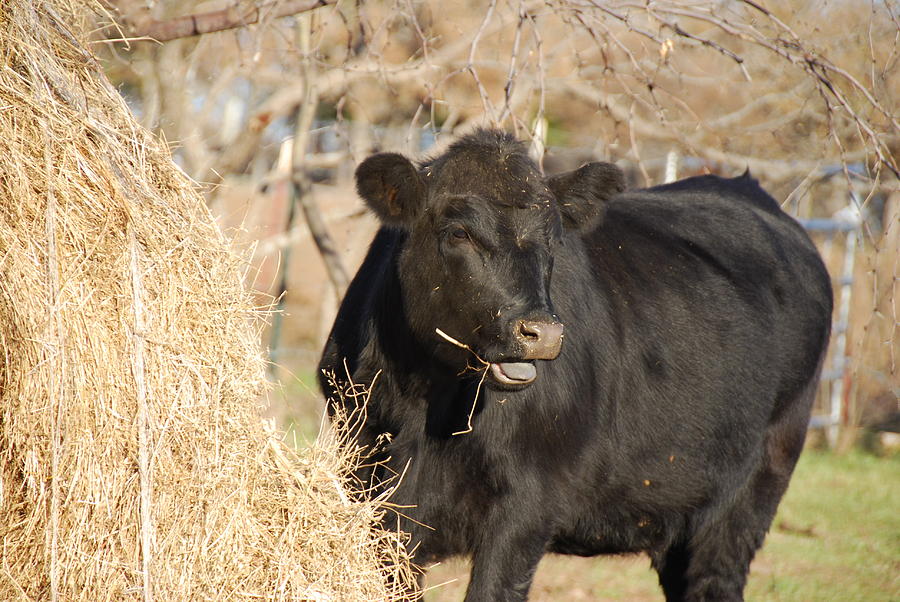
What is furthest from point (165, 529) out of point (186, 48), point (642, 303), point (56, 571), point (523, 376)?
point (186, 48)

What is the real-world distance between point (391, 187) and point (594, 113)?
12.1 feet

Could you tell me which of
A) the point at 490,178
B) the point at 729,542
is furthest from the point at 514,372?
the point at 729,542

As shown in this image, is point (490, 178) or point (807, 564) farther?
point (807, 564)

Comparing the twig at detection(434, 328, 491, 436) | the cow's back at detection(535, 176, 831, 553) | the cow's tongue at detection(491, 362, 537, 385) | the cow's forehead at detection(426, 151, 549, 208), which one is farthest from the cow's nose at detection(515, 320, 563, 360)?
the cow's back at detection(535, 176, 831, 553)

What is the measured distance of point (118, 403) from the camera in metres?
3.55

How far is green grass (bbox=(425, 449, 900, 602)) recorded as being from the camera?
22.1 ft

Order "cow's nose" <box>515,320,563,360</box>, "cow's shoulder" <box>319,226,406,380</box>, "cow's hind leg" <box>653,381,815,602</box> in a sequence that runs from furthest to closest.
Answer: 1. "cow's hind leg" <box>653,381,815,602</box>
2. "cow's shoulder" <box>319,226,406,380</box>
3. "cow's nose" <box>515,320,563,360</box>

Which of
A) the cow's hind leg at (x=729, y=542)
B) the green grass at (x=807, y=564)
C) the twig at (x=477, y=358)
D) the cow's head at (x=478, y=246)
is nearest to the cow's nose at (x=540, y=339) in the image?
the cow's head at (x=478, y=246)

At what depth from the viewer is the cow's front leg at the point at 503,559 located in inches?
169

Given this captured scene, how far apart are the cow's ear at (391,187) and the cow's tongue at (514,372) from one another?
0.86m

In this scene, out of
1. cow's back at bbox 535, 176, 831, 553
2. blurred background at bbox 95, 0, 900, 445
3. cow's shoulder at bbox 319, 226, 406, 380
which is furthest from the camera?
blurred background at bbox 95, 0, 900, 445

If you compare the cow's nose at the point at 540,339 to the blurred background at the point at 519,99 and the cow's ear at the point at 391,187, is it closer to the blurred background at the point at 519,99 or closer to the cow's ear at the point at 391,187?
the cow's ear at the point at 391,187

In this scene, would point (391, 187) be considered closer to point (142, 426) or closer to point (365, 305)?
point (365, 305)

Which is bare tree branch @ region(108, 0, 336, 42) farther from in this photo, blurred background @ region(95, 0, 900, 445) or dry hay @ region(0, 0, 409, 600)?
dry hay @ region(0, 0, 409, 600)
